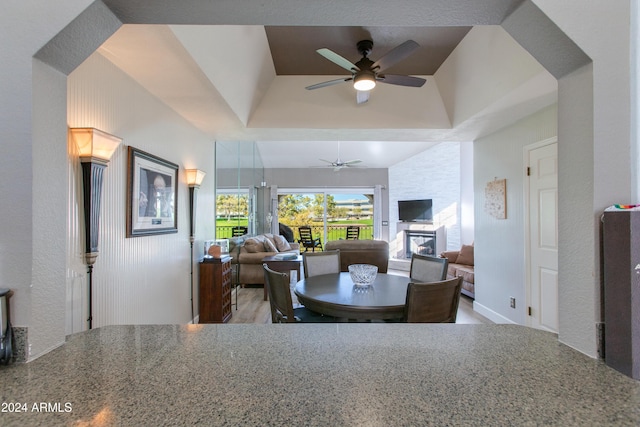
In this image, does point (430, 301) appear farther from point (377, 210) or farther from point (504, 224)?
point (377, 210)

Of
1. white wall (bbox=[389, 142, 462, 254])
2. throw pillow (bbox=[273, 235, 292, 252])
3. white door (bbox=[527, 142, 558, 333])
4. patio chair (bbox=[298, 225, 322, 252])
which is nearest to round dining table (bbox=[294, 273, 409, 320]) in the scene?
white door (bbox=[527, 142, 558, 333])

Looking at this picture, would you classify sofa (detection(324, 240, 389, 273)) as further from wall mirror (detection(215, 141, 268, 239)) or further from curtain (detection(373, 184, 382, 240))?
curtain (detection(373, 184, 382, 240))

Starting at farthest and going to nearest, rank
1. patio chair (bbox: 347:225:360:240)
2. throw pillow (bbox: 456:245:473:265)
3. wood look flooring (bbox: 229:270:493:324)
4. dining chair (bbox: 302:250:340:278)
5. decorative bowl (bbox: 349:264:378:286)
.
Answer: patio chair (bbox: 347:225:360:240) → throw pillow (bbox: 456:245:473:265) → wood look flooring (bbox: 229:270:493:324) → dining chair (bbox: 302:250:340:278) → decorative bowl (bbox: 349:264:378:286)

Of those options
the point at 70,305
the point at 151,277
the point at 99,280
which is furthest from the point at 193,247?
the point at 70,305

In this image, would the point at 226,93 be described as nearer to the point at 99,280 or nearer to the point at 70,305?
the point at 99,280

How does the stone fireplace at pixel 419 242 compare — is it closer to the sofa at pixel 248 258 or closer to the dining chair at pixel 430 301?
the sofa at pixel 248 258

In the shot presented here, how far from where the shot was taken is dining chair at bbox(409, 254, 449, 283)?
8.11 ft

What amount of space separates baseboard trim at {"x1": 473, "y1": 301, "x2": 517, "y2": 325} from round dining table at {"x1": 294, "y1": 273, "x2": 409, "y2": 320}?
5.67 feet

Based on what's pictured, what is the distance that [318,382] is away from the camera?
0.66 meters

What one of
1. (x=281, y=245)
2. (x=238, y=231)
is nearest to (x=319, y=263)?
(x=238, y=231)

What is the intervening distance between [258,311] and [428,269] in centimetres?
238

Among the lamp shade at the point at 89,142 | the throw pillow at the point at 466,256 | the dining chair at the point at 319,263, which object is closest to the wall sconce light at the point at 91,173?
the lamp shade at the point at 89,142

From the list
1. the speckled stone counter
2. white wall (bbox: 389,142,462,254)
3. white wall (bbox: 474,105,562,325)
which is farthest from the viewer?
white wall (bbox: 389,142,462,254)

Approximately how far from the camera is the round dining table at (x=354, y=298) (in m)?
1.82
